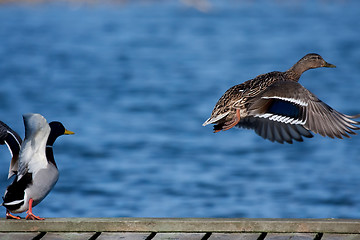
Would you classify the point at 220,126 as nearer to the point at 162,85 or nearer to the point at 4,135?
the point at 4,135

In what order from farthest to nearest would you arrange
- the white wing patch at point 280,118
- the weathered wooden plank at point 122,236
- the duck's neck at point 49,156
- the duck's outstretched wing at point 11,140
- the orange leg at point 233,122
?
the white wing patch at point 280,118 < the orange leg at point 233,122 < the duck's outstretched wing at point 11,140 < the duck's neck at point 49,156 < the weathered wooden plank at point 122,236

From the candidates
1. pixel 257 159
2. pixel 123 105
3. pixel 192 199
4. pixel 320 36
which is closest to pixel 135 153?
pixel 257 159

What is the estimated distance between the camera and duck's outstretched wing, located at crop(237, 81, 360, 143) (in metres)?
5.64

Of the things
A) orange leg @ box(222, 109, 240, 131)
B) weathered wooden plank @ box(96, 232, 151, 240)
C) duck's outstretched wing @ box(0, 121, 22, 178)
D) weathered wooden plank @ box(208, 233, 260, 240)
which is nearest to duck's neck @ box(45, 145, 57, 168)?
duck's outstretched wing @ box(0, 121, 22, 178)

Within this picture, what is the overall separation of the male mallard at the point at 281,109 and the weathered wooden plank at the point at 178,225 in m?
1.14

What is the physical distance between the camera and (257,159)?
14.3 meters

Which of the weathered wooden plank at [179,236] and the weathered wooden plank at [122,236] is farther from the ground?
the weathered wooden plank at [122,236]

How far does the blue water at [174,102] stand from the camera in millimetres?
11719

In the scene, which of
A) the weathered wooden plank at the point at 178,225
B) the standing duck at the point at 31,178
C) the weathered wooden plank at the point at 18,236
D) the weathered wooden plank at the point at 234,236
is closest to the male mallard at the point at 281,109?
the weathered wooden plank at the point at 178,225

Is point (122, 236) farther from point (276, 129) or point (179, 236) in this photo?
point (276, 129)

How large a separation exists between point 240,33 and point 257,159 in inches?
670

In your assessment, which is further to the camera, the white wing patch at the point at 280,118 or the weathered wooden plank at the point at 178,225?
the white wing patch at the point at 280,118

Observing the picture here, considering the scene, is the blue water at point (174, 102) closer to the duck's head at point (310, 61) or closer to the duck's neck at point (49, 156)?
the duck's head at point (310, 61)

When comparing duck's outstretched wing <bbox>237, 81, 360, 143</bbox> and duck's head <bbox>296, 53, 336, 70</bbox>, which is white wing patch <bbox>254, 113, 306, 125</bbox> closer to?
duck's outstretched wing <bbox>237, 81, 360, 143</bbox>
